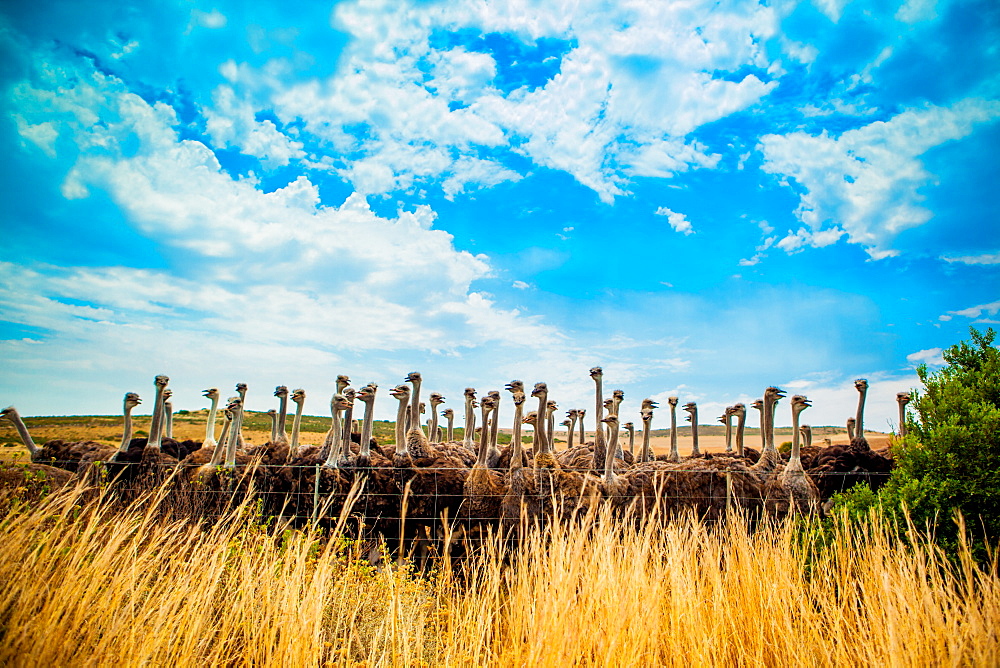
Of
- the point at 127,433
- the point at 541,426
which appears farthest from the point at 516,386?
the point at 127,433

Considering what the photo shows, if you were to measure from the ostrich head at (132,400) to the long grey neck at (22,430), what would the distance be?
5.97ft

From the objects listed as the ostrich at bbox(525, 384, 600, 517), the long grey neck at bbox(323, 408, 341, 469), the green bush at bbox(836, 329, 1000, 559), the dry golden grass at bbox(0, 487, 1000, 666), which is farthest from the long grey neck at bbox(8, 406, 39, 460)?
the green bush at bbox(836, 329, 1000, 559)

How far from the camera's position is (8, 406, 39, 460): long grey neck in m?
13.5

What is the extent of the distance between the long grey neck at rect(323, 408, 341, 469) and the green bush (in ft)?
22.1

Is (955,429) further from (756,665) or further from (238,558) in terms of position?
(238,558)

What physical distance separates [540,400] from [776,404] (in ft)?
15.3

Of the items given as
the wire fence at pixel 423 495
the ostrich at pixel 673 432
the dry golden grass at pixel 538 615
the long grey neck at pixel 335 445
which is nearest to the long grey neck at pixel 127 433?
the wire fence at pixel 423 495

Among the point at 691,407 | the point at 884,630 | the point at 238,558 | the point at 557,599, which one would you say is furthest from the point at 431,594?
the point at 691,407

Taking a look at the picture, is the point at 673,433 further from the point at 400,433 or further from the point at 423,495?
the point at 423,495

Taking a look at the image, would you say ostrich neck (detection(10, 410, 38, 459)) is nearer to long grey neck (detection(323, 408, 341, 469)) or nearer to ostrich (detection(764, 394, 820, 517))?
long grey neck (detection(323, 408, 341, 469))

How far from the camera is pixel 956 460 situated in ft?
18.0

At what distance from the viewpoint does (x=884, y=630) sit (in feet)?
14.0

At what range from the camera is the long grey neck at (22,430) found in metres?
13.5

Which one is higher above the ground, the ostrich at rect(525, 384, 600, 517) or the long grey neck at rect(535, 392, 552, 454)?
the long grey neck at rect(535, 392, 552, 454)
